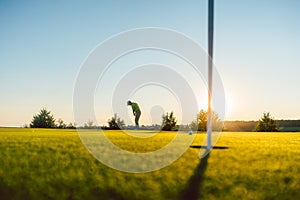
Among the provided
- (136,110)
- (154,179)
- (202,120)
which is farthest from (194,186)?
(202,120)

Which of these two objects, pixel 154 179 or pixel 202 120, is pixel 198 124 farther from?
pixel 154 179

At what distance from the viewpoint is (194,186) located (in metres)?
8.98

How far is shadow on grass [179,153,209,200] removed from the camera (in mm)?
8516

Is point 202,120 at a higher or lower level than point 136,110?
higher

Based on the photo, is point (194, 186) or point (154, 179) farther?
point (154, 179)

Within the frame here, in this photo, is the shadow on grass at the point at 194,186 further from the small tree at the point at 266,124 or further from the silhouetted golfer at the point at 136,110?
the small tree at the point at 266,124

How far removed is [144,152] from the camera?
12.8m

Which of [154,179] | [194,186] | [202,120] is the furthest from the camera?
[202,120]

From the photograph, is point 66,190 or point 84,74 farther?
point 84,74

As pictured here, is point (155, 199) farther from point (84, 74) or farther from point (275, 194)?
point (84, 74)

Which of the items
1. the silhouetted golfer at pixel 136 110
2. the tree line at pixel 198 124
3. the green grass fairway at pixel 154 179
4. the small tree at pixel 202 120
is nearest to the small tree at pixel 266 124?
the tree line at pixel 198 124

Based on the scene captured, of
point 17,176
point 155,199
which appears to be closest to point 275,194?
point 155,199

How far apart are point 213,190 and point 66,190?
144 inches

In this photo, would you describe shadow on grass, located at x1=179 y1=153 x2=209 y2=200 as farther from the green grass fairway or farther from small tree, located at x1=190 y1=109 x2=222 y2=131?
small tree, located at x1=190 y1=109 x2=222 y2=131
